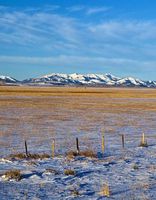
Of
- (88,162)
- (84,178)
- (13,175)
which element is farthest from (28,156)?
(84,178)

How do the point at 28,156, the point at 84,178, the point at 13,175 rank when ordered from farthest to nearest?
the point at 28,156 → the point at 84,178 → the point at 13,175

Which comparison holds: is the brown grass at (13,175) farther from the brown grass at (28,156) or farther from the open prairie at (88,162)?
the brown grass at (28,156)

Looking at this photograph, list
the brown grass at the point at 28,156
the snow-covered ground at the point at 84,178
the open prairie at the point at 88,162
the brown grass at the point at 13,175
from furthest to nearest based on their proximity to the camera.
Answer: the brown grass at the point at 28,156 < the brown grass at the point at 13,175 < the open prairie at the point at 88,162 < the snow-covered ground at the point at 84,178

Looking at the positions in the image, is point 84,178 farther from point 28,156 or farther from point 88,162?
point 28,156

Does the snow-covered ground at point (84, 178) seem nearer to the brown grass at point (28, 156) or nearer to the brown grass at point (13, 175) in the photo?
the brown grass at point (13, 175)

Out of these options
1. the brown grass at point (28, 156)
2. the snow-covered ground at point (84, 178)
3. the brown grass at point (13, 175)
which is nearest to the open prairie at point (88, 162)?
the snow-covered ground at point (84, 178)

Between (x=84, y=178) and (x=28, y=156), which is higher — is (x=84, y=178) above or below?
below

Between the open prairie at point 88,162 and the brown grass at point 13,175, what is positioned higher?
the brown grass at point 13,175

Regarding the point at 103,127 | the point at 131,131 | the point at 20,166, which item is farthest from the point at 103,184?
the point at 103,127

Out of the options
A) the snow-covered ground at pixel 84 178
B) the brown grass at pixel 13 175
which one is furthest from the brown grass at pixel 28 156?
the brown grass at pixel 13 175

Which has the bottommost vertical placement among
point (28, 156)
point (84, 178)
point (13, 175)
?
point (84, 178)

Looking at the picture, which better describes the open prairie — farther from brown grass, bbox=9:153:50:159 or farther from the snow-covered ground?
brown grass, bbox=9:153:50:159

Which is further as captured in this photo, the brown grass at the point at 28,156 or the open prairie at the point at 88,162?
the brown grass at the point at 28,156

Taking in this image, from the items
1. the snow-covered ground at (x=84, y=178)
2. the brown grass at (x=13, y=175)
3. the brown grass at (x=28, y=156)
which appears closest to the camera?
the snow-covered ground at (x=84, y=178)
